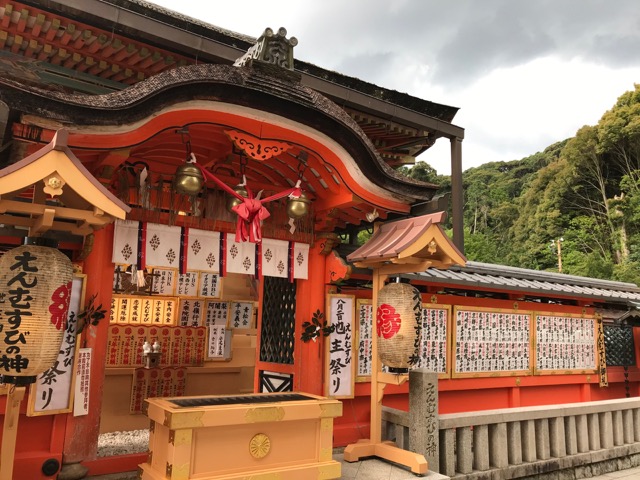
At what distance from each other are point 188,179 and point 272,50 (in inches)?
86.8

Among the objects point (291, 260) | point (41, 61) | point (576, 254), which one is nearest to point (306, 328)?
point (291, 260)

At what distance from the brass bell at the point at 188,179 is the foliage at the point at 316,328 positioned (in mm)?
3154

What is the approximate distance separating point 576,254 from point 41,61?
37851 millimetres

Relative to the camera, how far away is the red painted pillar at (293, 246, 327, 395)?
26.6 ft

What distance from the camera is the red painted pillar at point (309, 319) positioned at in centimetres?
811

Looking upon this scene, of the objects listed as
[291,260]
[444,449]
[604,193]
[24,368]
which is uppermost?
[604,193]

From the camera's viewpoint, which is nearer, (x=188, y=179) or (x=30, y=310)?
(x=30, y=310)

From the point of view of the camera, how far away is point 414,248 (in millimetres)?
6727

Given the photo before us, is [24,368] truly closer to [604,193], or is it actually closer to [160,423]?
[160,423]

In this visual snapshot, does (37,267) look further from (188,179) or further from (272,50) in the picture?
(272,50)

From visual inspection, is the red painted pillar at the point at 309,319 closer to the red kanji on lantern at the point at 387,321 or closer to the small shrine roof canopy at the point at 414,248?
the small shrine roof canopy at the point at 414,248

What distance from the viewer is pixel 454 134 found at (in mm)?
12984

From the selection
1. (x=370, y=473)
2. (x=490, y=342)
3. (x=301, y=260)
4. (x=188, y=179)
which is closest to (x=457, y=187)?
(x=490, y=342)

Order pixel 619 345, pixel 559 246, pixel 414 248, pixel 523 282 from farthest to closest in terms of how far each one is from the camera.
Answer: pixel 559 246 → pixel 619 345 → pixel 523 282 → pixel 414 248
